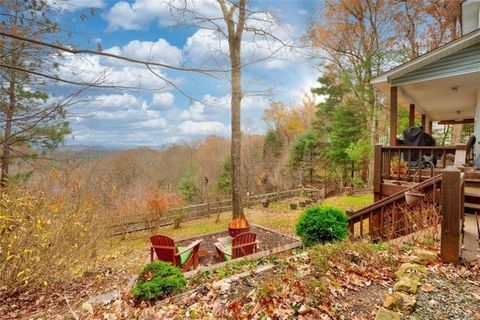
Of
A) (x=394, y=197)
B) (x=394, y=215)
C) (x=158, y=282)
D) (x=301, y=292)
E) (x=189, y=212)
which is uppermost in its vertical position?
(x=394, y=197)

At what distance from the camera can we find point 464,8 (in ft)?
33.3

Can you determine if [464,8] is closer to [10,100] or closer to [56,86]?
[56,86]

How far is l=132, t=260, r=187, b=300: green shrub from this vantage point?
12.1 ft

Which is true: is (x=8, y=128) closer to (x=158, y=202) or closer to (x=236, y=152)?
(x=236, y=152)

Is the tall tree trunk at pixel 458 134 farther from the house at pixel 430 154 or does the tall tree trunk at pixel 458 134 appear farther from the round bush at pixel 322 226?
the round bush at pixel 322 226

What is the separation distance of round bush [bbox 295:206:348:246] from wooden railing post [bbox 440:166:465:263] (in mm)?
2120

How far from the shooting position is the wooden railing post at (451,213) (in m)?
3.38

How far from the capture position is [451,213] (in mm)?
3414

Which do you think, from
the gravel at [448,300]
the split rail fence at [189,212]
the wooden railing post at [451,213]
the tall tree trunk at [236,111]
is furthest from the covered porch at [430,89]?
the split rail fence at [189,212]

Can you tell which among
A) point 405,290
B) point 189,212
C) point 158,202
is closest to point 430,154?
point 405,290

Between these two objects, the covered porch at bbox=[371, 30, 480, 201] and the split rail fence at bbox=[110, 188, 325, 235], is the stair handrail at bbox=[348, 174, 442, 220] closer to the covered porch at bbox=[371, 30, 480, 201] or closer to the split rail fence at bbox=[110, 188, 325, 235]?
the covered porch at bbox=[371, 30, 480, 201]

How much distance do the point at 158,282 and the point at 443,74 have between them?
26.8ft

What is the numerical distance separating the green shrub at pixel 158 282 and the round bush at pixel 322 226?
2908mm

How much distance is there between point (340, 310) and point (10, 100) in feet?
19.7
